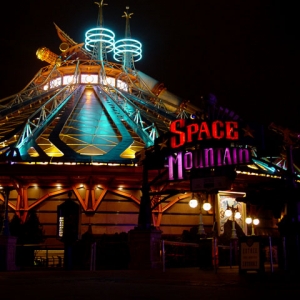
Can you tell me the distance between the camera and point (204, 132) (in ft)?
91.2

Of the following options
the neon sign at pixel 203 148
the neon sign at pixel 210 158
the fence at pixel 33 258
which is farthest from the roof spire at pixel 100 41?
the neon sign at pixel 210 158

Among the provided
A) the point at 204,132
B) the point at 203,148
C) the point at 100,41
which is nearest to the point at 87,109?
the point at 100,41

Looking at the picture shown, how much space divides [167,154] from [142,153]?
1880 millimetres

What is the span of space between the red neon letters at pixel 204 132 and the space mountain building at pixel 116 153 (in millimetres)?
56

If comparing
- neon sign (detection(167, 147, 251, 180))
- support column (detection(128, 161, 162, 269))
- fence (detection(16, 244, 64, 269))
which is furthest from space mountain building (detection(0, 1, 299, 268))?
fence (detection(16, 244, 64, 269))

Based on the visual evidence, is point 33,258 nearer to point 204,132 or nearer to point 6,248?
point 6,248

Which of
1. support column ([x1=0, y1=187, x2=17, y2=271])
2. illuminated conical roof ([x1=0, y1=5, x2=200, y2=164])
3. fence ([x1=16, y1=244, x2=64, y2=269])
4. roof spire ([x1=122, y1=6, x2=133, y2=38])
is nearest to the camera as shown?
support column ([x1=0, y1=187, x2=17, y2=271])

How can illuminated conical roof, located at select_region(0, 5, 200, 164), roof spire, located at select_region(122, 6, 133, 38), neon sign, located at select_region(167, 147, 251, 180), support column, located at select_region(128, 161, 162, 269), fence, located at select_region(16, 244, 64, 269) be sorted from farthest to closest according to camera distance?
roof spire, located at select_region(122, 6, 133, 38) < illuminated conical roof, located at select_region(0, 5, 200, 164) < fence, located at select_region(16, 244, 64, 269) < support column, located at select_region(128, 161, 162, 269) < neon sign, located at select_region(167, 147, 251, 180)

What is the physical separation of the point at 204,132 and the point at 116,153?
15894mm

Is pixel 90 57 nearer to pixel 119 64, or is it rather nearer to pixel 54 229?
pixel 119 64

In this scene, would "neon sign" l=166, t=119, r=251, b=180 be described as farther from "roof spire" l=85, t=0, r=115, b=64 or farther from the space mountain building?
"roof spire" l=85, t=0, r=115, b=64

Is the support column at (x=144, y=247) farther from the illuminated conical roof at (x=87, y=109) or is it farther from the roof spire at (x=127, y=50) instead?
the roof spire at (x=127, y=50)

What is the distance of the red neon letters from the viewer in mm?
27500

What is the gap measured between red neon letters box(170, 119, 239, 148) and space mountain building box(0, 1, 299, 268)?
6cm
